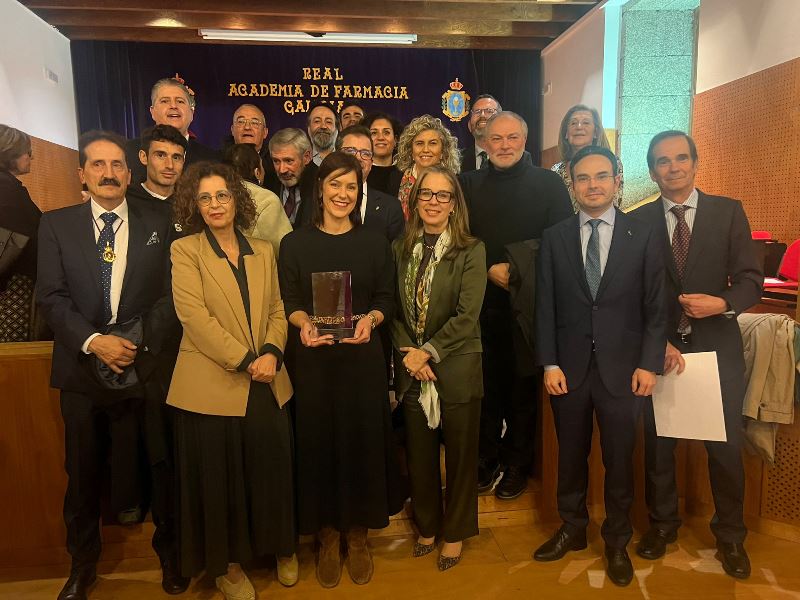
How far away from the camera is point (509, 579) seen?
244cm

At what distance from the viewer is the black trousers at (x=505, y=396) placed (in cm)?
280

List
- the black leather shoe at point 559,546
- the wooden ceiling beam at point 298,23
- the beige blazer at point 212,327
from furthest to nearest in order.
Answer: the wooden ceiling beam at point 298,23 → the black leather shoe at point 559,546 → the beige blazer at point 212,327

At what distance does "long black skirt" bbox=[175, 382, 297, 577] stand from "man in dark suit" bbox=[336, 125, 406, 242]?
3.06 feet

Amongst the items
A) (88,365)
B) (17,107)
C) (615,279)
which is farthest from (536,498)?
(17,107)

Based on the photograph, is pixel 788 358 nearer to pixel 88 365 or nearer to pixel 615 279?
pixel 615 279

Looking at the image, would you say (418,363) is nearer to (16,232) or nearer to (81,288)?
(81,288)

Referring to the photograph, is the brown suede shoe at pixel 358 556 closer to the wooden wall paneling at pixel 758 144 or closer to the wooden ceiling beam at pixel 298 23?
the wooden wall paneling at pixel 758 144

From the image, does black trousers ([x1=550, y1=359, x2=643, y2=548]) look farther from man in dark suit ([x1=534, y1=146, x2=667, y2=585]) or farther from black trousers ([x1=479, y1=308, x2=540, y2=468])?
black trousers ([x1=479, y1=308, x2=540, y2=468])

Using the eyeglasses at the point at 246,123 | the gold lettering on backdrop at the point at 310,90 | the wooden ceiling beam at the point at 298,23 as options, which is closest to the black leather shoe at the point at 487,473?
the eyeglasses at the point at 246,123

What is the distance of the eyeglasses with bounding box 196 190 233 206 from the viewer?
2082 mm

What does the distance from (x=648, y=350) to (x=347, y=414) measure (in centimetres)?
125

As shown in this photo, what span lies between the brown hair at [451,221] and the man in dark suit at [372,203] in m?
0.24

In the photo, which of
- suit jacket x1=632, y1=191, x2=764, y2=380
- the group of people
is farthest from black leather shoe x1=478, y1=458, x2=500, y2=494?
suit jacket x1=632, y1=191, x2=764, y2=380

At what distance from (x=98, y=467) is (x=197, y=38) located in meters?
7.65
